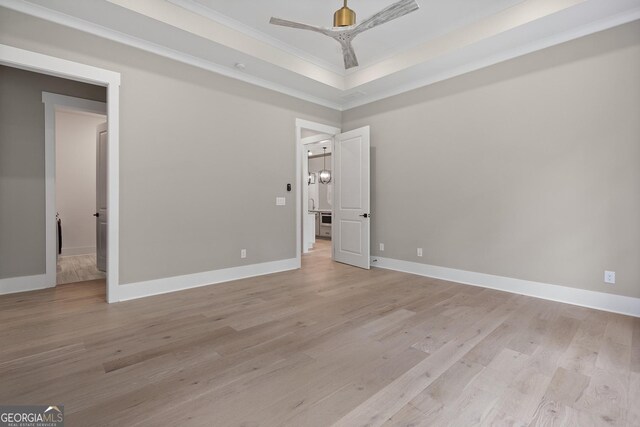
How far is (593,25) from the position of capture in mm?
3186

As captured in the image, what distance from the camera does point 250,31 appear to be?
12.6ft

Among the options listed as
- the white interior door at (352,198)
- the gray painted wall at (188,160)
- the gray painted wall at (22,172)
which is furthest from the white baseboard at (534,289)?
the gray painted wall at (22,172)

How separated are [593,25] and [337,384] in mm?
4224

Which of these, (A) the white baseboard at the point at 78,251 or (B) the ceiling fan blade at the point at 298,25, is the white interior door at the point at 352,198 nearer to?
(B) the ceiling fan blade at the point at 298,25

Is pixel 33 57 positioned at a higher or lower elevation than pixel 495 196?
higher

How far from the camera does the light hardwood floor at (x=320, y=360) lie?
161 centimetres

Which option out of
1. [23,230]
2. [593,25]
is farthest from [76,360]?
[593,25]

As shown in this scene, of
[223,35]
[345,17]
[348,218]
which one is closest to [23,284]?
[223,35]

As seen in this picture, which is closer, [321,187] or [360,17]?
[360,17]

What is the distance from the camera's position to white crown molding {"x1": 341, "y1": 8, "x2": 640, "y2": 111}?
3.08 meters

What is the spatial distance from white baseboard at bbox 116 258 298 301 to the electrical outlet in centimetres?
385

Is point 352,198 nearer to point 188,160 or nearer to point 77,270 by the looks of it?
point 188,160

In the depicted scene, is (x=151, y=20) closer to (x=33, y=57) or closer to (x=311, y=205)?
(x=33, y=57)

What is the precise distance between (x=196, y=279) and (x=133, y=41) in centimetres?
288
